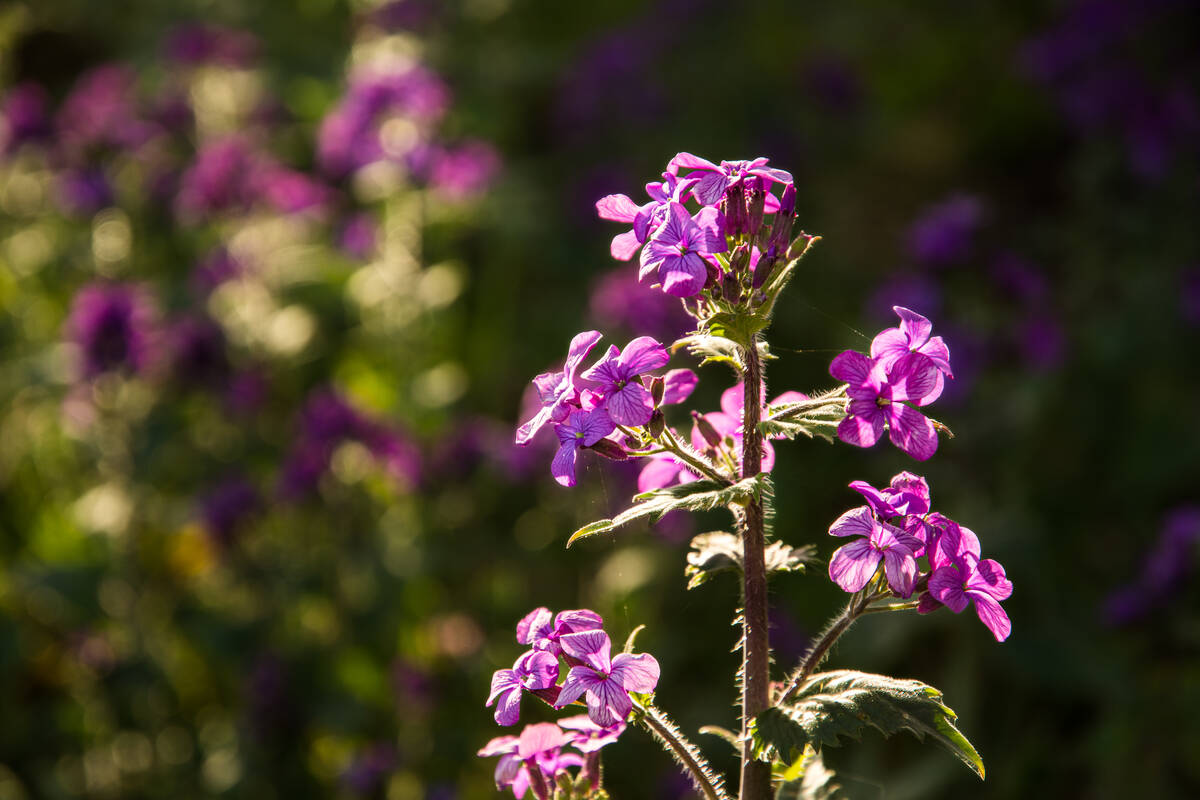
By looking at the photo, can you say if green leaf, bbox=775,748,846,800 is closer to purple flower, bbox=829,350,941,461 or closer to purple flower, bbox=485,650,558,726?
purple flower, bbox=485,650,558,726

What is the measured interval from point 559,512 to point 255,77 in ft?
9.30

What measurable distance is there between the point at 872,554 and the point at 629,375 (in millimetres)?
376

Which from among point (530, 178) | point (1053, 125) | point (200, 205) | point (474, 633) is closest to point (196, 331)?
point (200, 205)

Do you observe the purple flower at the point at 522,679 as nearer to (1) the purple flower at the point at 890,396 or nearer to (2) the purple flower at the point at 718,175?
(1) the purple flower at the point at 890,396

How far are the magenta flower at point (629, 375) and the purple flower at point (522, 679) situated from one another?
34 cm

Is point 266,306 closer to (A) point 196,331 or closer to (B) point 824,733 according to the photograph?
(A) point 196,331

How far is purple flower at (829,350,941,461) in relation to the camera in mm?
1330

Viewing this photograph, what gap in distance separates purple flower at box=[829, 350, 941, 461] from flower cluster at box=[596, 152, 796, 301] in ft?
0.58

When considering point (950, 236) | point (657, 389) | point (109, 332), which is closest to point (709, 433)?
point (657, 389)

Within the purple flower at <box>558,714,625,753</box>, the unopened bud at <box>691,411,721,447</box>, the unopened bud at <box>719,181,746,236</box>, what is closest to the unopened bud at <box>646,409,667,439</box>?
the unopened bud at <box>691,411,721,447</box>

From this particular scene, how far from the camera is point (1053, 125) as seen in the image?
6.68 meters

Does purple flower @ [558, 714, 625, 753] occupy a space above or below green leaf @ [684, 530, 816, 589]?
below

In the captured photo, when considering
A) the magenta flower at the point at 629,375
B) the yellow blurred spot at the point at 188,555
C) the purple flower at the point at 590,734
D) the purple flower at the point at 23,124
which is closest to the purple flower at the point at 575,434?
the magenta flower at the point at 629,375

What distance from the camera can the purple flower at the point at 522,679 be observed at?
1.38 metres
